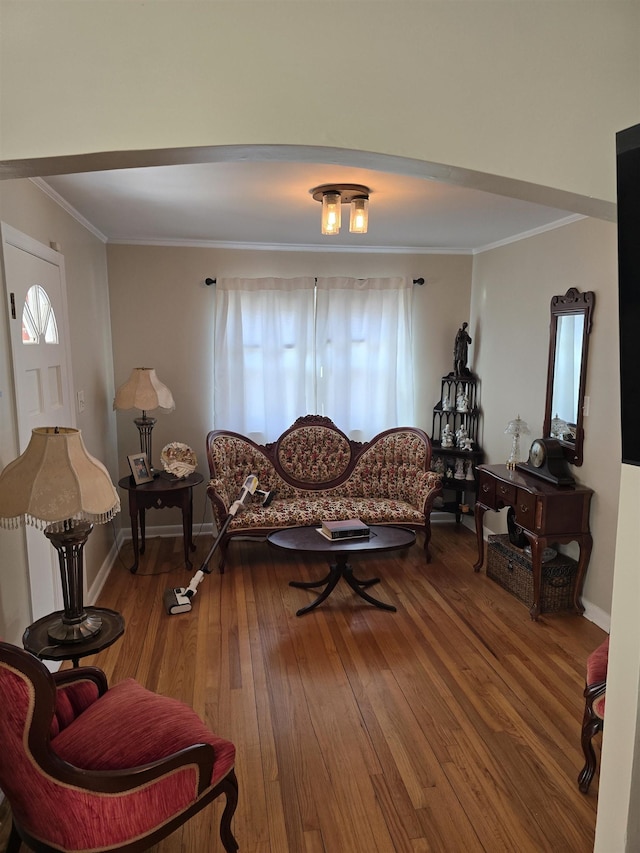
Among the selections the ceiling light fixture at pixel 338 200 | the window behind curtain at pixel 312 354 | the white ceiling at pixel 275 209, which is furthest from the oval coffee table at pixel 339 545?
the white ceiling at pixel 275 209

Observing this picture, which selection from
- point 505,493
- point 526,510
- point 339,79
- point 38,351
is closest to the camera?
point 339,79

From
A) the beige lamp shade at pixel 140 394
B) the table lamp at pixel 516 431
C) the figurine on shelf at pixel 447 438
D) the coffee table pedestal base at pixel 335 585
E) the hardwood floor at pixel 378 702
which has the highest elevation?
the beige lamp shade at pixel 140 394

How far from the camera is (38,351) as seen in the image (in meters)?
2.71

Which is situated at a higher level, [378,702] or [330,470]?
[330,470]

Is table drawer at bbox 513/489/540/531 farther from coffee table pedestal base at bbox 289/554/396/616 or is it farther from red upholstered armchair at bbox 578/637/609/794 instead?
red upholstered armchair at bbox 578/637/609/794

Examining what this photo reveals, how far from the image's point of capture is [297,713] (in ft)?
8.68

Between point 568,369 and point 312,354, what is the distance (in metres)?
2.14

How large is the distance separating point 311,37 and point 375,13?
0.17 m

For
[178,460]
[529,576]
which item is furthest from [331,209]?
[529,576]

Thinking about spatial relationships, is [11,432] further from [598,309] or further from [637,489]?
[598,309]

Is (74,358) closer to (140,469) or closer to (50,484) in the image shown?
(140,469)

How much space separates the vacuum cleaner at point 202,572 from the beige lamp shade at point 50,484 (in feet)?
6.04

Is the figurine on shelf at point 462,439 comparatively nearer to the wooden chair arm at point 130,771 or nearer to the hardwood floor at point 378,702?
the hardwood floor at point 378,702

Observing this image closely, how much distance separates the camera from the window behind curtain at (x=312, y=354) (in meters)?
4.89
